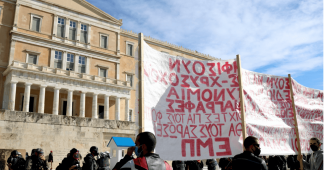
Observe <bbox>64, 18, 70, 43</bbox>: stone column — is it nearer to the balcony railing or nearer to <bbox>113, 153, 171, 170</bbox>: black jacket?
the balcony railing

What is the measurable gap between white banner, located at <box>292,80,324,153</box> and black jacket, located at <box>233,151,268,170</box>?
11.7 ft

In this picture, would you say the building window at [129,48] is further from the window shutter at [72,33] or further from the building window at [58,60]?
the building window at [58,60]

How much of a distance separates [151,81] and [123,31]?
3196 centimetres

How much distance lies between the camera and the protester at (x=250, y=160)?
10.6 ft

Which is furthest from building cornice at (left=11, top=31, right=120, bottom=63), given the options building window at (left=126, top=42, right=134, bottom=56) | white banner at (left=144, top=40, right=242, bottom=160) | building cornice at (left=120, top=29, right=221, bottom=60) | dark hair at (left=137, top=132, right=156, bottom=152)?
dark hair at (left=137, top=132, right=156, bottom=152)

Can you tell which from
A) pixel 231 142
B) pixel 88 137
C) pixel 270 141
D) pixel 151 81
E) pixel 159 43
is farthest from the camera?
pixel 159 43

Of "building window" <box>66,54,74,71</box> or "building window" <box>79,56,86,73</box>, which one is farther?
"building window" <box>79,56,86,73</box>

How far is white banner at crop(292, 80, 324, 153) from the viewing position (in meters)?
6.44

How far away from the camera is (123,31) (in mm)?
35094

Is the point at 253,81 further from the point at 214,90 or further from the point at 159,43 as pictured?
the point at 159,43

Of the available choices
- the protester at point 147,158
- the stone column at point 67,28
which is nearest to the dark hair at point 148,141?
the protester at point 147,158

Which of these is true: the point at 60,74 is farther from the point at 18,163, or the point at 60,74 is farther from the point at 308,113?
the point at 308,113

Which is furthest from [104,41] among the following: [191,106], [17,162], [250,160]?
[250,160]

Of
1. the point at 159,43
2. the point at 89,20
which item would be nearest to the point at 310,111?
the point at 89,20
